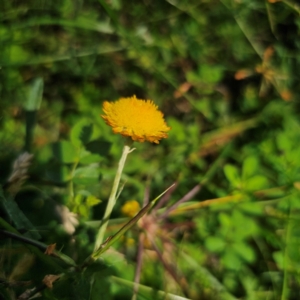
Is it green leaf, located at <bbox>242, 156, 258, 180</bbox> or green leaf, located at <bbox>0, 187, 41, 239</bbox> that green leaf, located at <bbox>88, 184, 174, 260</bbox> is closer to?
green leaf, located at <bbox>0, 187, 41, 239</bbox>

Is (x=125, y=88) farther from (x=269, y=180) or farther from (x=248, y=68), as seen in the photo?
(x=269, y=180)

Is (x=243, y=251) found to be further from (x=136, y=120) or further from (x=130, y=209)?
(x=136, y=120)

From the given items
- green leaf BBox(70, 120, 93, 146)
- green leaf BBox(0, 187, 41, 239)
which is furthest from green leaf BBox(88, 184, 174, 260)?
green leaf BBox(70, 120, 93, 146)

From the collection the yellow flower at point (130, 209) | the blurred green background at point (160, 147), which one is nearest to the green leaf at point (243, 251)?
the blurred green background at point (160, 147)

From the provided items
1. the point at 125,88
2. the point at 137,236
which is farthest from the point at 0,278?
the point at 125,88

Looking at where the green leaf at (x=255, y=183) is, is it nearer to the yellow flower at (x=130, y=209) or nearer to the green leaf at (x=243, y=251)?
the green leaf at (x=243, y=251)

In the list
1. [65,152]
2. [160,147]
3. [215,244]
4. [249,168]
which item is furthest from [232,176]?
[65,152]
